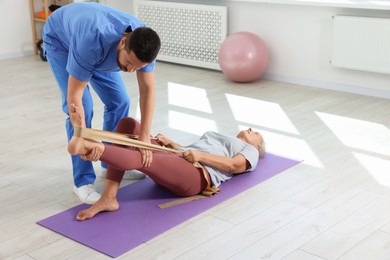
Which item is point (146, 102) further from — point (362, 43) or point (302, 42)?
point (302, 42)

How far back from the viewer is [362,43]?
4430 mm

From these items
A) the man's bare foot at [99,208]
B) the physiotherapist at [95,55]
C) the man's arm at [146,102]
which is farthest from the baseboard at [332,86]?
the man's bare foot at [99,208]

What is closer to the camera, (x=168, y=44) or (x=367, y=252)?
(x=367, y=252)

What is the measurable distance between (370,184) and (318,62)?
201cm

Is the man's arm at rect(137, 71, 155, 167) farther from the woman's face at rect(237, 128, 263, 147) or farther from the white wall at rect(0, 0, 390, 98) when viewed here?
the white wall at rect(0, 0, 390, 98)

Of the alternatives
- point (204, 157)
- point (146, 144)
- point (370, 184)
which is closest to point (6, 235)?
Result: point (146, 144)

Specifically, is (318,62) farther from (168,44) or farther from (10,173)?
(10,173)

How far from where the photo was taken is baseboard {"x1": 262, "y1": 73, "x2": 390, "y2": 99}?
446cm

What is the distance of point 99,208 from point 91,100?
0.49m

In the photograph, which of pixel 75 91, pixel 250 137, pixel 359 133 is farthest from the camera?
pixel 359 133

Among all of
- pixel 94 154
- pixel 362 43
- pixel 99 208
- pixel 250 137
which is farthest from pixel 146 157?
pixel 362 43

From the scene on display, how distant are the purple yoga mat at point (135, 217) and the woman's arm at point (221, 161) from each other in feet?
0.25

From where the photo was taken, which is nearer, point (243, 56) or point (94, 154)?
point (94, 154)

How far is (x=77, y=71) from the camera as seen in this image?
2.33 meters
